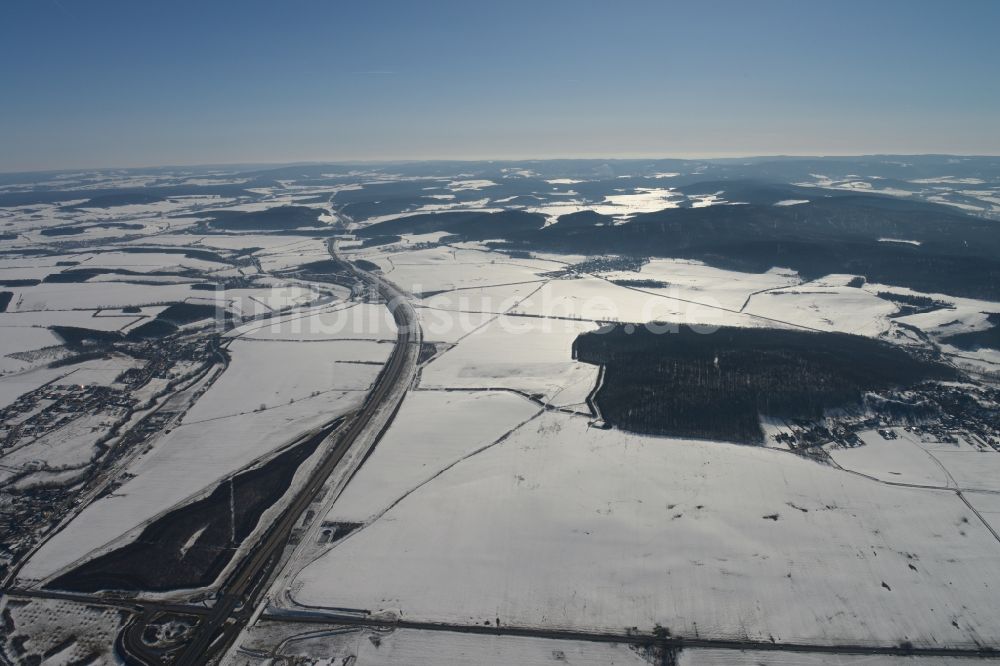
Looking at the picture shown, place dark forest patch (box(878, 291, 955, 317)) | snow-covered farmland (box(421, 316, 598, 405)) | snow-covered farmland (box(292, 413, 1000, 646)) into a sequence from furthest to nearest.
→ 1. dark forest patch (box(878, 291, 955, 317))
2. snow-covered farmland (box(421, 316, 598, 405))
3. snow-covered farmland (box(292, 413, 1000, 646))

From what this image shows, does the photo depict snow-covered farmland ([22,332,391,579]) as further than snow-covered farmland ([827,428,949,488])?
No

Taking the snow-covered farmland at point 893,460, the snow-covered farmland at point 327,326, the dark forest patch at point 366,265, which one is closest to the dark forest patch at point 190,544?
the snow-covered farmland at point 327,326

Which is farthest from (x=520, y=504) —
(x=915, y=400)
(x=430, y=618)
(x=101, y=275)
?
(x=101, y=275)

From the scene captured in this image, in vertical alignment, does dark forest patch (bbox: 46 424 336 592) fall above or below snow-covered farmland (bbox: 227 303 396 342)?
below

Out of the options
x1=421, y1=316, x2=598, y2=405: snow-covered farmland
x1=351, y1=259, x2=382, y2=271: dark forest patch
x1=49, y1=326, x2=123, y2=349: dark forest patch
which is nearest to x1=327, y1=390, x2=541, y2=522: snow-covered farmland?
x1=421, y1=316, x2=598, y2=405: snow-covered farmland

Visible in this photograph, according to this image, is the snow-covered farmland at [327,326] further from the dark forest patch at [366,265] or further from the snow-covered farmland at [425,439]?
the dark forest patch at [366,265]

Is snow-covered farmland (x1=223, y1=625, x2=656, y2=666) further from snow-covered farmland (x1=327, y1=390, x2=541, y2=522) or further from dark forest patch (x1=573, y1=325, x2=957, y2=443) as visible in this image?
dark forest patch (x1=573, y1=325, x2=957, y2=443)

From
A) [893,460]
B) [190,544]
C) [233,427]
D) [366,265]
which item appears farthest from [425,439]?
[366,265]

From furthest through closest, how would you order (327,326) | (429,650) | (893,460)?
(327,326) < (893,460) < (429,650)

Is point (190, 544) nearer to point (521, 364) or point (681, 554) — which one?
point (681, 554)
